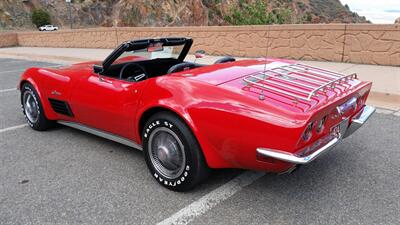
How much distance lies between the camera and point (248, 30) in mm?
11352

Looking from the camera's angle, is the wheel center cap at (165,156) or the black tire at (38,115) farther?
the black tire at (38,115)

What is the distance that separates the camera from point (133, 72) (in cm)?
390

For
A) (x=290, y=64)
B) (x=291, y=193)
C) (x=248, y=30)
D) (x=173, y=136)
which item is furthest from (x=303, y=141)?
(x=248, y=30)

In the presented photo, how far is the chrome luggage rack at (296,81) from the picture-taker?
2.81 metres

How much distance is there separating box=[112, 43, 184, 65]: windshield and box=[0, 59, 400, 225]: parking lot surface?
1.03m

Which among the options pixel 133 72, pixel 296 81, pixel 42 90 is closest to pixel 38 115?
pixel 42 90

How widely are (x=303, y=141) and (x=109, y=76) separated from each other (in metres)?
2.16

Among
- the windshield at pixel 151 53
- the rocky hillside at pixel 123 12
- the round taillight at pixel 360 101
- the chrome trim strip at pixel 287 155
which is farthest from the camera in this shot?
the rocky hillside at pixel 123 12

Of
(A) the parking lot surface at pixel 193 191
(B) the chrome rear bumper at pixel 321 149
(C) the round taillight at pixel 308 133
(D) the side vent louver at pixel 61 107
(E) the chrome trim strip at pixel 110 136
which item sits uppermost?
(C) the round taillight at pixel 308 133

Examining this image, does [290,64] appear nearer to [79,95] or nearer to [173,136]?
[173,136]

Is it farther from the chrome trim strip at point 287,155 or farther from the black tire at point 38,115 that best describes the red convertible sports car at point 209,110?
the black tire at point 38,115

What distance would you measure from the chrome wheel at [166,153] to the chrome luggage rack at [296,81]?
0.79m

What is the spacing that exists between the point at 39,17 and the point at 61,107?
52603 mm

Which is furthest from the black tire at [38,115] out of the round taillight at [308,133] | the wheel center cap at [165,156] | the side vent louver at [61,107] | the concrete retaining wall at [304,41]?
the concrete retaining wall at [304,41]
